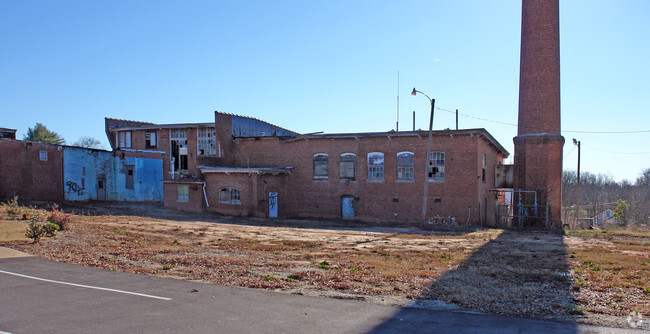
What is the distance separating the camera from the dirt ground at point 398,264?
8070 millimetres

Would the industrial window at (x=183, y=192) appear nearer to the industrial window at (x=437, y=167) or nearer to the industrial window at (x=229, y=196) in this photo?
the industrial window at (x=229, y=196)

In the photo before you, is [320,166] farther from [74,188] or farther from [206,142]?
[74,188]

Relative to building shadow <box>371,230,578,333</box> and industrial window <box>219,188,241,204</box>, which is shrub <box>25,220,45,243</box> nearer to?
building shadow <box>371,230,578,333</box>

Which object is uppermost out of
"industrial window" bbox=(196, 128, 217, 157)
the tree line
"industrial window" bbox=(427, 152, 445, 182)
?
"industrial window" bbox=(196, 128, 217, 157)

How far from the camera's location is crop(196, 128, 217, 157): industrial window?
119 feet

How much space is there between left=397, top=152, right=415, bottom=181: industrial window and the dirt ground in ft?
25.7

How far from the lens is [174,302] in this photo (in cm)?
766

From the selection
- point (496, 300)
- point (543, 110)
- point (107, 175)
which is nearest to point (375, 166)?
point (543, 110)

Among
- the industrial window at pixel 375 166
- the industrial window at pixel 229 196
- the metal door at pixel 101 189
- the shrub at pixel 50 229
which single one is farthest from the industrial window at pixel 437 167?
the metal door at pixel 101 189

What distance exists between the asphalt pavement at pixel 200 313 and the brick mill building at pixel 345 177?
59.1 ft

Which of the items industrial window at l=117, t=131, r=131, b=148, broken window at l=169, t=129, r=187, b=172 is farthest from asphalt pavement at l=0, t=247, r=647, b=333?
industrial window at l=117, t=131, r=131, b=148

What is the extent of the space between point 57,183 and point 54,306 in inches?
1185

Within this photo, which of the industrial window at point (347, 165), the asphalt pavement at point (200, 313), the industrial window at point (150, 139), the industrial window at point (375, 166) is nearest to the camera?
the asphalt pavement at point (200, 313)

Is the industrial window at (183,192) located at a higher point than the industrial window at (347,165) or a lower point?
lower
